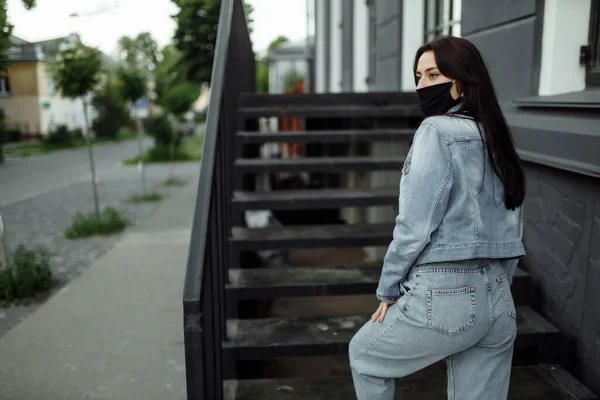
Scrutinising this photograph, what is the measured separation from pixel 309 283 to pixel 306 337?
420mm

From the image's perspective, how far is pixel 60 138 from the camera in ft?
86.4


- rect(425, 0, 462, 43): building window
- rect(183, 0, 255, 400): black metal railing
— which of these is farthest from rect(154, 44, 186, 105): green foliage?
rect(183, 0, 255, 400): black metal railing

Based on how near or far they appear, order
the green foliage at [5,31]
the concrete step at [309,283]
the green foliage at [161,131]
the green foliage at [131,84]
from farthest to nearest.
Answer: the green foliage at [161,131], the green foliage at [131,84], the green foliage at [5,31], the concrete step at [309,283]

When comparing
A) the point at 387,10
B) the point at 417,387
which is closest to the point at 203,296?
the point at 417,387

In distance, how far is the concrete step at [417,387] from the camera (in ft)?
8.56

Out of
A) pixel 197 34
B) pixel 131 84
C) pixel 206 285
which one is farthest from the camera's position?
pixel 197 34

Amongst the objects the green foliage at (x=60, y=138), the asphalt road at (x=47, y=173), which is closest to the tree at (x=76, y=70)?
the asphalt road at (x=47, y=173)

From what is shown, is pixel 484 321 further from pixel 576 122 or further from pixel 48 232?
pixel 48 232

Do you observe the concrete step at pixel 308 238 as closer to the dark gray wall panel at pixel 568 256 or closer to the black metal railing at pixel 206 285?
the black metal railing at pixel 206 285

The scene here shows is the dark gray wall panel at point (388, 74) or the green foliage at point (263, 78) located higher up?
the green foliage at point (263, 78)

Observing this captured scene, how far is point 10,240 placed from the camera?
23.9 feet

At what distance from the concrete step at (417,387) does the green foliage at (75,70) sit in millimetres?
6372

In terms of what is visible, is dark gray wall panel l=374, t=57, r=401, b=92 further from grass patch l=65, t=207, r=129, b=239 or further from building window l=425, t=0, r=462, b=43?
grass patch l=65, t=207, r=129, b=239

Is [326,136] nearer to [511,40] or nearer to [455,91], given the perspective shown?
[511,40]
